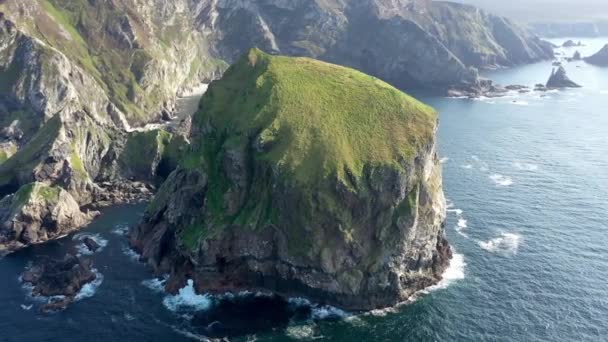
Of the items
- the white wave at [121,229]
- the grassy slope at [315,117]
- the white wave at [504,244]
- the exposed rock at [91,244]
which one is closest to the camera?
the grassy slope at [315,117]

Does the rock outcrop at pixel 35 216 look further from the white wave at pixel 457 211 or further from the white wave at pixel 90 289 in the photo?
the white wave at pixel 457 211

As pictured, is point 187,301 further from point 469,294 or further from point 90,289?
point 469,294

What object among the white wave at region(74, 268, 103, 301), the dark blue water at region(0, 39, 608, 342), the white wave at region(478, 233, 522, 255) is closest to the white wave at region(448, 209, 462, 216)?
the dark blue water at region(0, 39, 608, 342)

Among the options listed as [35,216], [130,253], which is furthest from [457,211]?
[35,216]

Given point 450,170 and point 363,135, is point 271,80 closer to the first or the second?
point 363,135

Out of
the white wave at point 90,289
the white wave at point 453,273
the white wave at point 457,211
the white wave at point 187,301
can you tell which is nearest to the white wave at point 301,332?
the white wave at point 187,301

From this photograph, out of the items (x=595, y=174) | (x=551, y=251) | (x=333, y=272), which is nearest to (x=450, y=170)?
(x=595, y=174)
